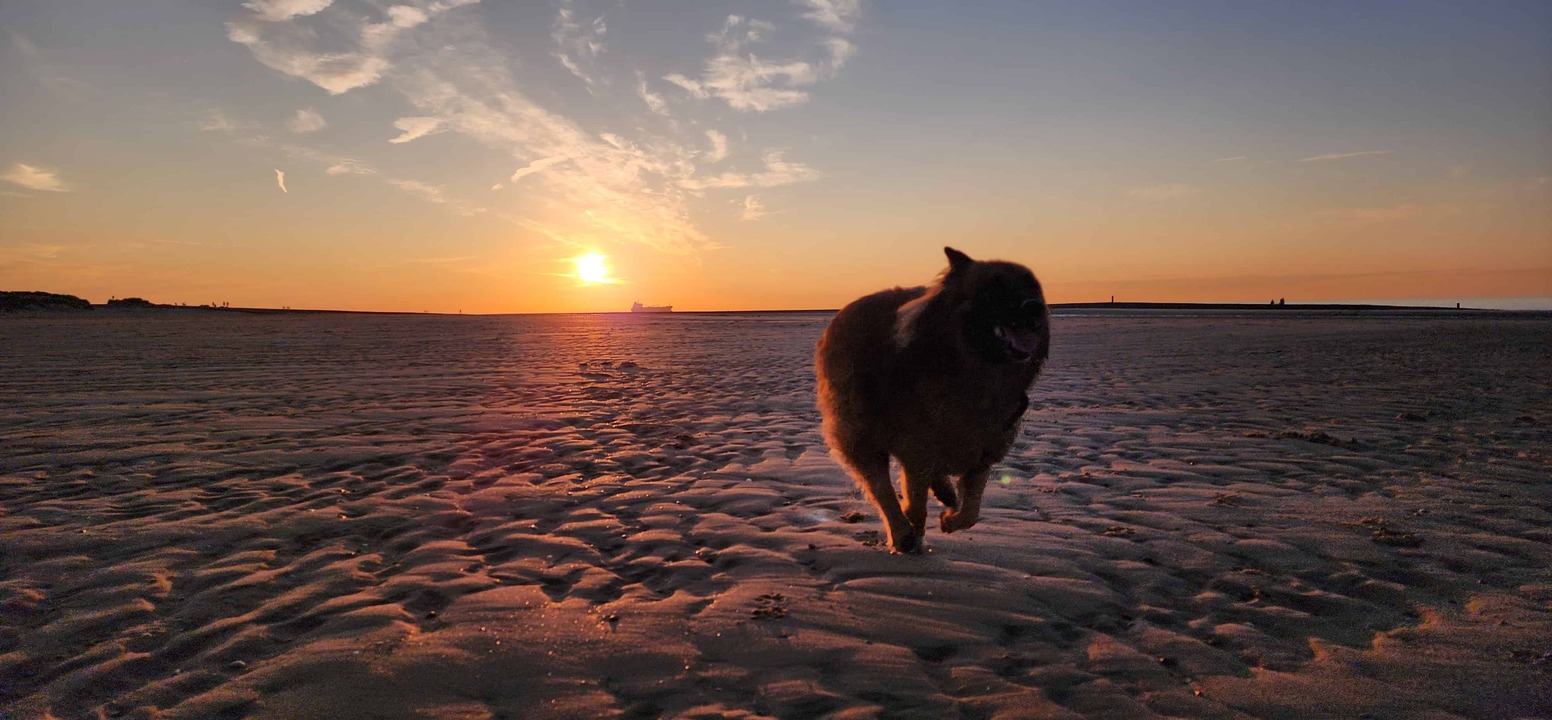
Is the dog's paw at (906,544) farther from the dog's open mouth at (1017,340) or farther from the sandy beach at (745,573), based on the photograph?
the dog's open mouth at (1017,340)

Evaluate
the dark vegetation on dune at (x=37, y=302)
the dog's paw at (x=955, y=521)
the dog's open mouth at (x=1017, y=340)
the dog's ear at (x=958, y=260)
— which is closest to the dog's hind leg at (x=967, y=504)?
the dog's paw at (x=955, y=521)

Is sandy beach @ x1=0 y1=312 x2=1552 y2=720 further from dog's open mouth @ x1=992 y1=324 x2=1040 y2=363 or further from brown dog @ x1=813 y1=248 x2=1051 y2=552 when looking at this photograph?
dog's open mouth @ x1=992 y1=324 x2=1040 y2=363

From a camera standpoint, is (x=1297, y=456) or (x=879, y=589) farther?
(x=1297, y=456)

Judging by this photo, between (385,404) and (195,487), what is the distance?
4.96 m

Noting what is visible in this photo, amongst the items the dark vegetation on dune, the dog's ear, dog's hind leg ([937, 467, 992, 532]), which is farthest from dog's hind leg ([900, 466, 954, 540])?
the dark vegetation on dune

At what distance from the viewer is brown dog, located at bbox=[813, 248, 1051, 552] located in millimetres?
3758

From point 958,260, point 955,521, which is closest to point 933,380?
point 958,260

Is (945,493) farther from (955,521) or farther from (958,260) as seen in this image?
(958,260)

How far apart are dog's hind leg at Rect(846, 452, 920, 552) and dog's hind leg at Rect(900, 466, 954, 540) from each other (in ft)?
0.16

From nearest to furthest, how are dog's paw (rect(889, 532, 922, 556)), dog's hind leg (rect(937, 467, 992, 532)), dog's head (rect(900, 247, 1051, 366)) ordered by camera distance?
dog's head (rect(900, 247, 1051, 366)) → dog's hind leg (rect(937, 467, 992, 532)) → dog's paw (rect(889, 532, 922, 556))

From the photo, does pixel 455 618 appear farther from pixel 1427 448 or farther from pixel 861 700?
pixel 1427 448

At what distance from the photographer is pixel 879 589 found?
163 inches

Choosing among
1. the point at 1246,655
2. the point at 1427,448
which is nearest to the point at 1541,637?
the point at 1246,655

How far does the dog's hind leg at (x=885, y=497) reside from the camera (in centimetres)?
452
